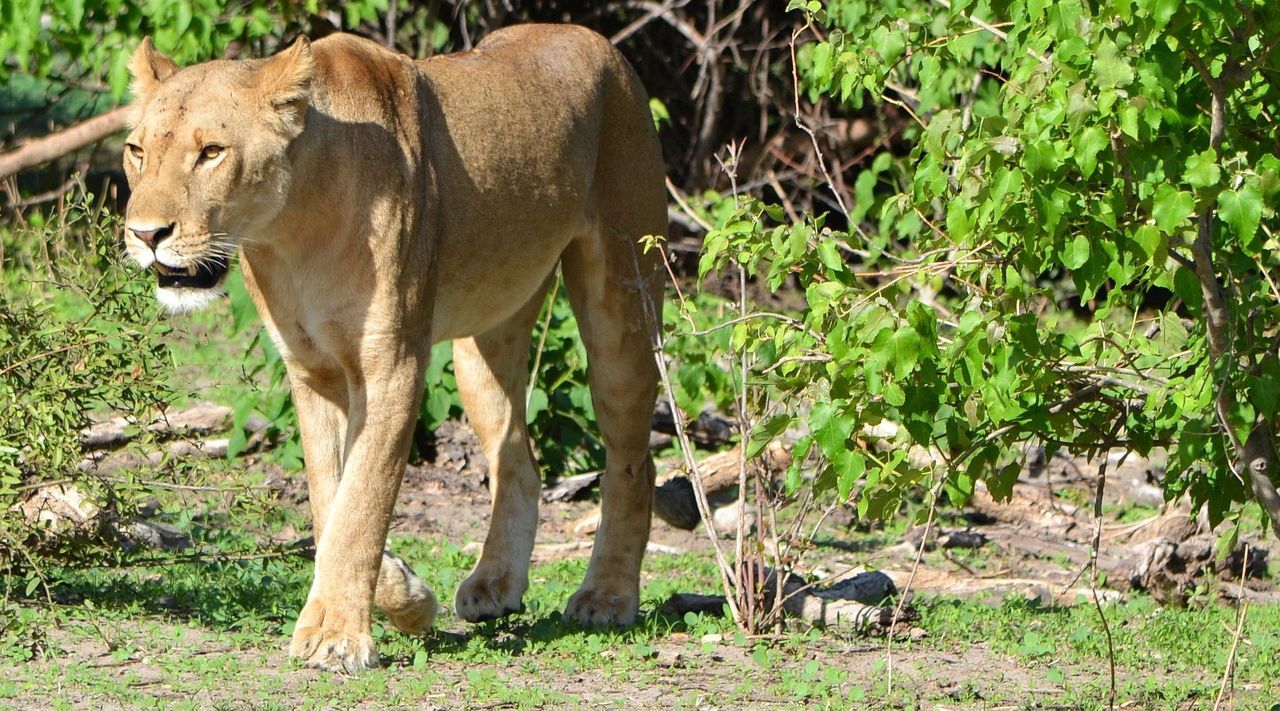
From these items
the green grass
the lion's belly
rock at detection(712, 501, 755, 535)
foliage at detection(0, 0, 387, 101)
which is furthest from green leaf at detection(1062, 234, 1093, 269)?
foliage at detection(0, 0, 387, 101)

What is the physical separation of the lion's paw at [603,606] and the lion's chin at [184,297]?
5.31ft

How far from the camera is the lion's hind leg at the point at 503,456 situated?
5223 millimetres

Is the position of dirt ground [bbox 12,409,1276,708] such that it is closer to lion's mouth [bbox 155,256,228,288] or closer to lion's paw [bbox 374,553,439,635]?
lion's paw [bbox 374,553,439,635]

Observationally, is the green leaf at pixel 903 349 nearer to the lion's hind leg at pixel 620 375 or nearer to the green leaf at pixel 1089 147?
the green leaf at pixel 1089 147

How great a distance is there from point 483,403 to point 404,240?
137 centimetres

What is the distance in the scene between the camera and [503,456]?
5586mm

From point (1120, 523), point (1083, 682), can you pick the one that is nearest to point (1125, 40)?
point (1083, 682)

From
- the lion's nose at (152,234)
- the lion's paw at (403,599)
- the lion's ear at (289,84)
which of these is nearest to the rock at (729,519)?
the lion's paw at (403,599)

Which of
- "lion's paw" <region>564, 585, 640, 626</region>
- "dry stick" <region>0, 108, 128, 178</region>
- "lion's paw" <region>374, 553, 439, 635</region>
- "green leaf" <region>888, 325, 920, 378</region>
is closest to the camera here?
"green leaf" <region>888, 325, 920, 378</region>

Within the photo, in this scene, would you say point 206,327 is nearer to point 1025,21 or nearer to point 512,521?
point 512,521

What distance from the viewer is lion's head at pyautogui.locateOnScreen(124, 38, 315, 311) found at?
156 inches

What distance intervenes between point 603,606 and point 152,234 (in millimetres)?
1887

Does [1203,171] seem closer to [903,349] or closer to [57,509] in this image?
[903,349]

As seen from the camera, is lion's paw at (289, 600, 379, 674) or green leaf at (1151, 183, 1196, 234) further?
lion's paw at (289, 600, 379, 674)
